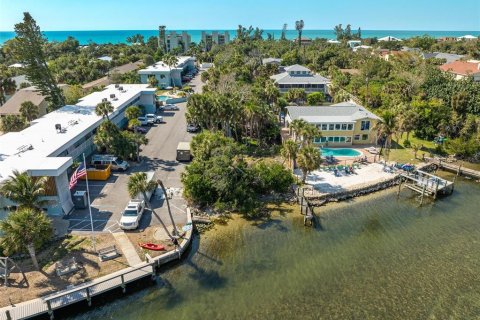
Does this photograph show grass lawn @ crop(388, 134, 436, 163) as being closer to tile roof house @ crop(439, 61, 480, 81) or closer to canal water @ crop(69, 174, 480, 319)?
canal water @ crop(69, 174, 480, 319)

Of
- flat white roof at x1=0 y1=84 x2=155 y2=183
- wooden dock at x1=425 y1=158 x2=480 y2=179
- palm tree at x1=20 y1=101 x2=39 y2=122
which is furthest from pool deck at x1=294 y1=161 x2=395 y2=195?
palm tree at x1=20 y1=101 x2=39 y2=122

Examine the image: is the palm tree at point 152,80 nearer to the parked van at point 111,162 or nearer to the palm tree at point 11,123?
the palm tree at point 11,123

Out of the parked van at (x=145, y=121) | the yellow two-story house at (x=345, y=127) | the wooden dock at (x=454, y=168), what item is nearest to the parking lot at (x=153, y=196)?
the parked van at (x=145, y=121)

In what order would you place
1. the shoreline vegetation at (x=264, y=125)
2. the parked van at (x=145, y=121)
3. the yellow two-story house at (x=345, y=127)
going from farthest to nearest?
1. the parked van at (x=145, y=121)
2. the yellow two-story house at (x=345, y=127)
3. the shoreline vegetation at (x=264, y=125)

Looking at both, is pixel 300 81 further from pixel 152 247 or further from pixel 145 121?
pixel 152 247

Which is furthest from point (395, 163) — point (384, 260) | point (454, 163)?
point (384, 260)
